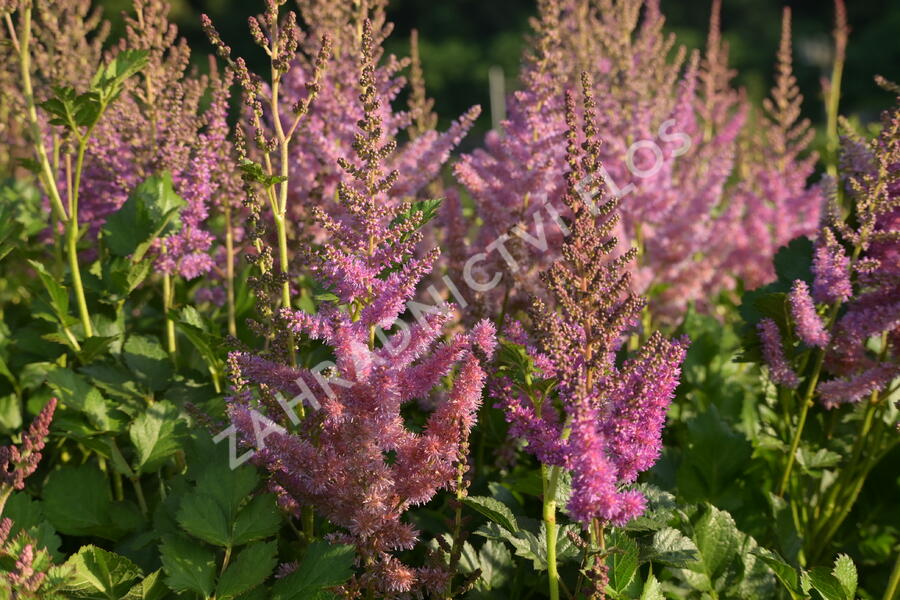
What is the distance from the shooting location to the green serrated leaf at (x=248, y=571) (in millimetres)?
1513

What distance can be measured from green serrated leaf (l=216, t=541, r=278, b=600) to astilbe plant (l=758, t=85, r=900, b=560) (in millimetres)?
1147

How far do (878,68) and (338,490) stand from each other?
1374 inches

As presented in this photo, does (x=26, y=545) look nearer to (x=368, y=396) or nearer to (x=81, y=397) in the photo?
(x=368, y=396)

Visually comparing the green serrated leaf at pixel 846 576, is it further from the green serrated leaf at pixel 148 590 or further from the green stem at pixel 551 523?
the green serrated leaf at pixel 148 590

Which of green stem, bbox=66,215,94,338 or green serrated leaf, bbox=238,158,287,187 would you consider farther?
green stem, bbox=66,215,94,338

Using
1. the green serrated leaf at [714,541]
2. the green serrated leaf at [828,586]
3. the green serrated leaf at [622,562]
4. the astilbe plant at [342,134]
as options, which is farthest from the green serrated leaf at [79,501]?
the green serrated leaf at [828,586]

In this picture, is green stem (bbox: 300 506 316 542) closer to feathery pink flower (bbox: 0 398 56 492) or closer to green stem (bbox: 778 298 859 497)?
feathery pink flower (bbox: 0 398 56 492)

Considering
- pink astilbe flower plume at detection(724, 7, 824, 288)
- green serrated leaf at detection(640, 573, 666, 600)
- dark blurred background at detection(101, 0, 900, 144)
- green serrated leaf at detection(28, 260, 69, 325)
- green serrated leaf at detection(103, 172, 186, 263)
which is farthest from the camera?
dark blurred background at detection(101, 0, 900, 144)

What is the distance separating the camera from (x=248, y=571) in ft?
5.03

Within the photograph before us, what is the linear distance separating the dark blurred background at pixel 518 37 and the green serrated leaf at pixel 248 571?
28425mm

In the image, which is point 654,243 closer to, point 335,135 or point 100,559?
point 335,135

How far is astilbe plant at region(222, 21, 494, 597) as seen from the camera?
1.49 meters

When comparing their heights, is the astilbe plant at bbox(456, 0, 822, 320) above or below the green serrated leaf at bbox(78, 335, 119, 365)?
above

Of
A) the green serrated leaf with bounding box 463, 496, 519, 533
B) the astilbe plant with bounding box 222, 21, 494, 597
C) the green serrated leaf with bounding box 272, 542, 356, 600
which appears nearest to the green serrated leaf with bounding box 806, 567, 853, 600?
the green serrated leaf with bounding box 463, 496, 519, 533
